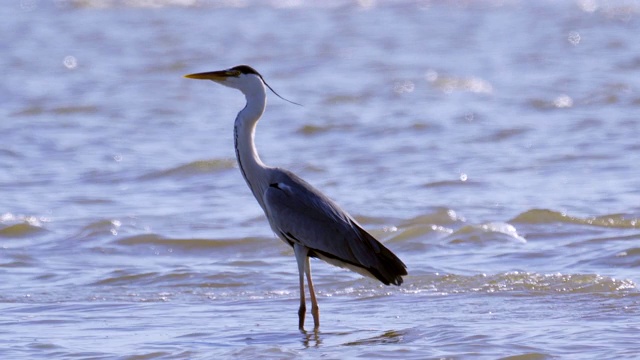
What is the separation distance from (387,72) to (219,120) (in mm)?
4219

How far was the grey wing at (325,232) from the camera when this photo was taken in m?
7.20

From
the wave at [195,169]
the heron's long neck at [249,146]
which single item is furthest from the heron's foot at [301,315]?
the wave at [195,169]

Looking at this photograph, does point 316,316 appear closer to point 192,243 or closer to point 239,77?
point 239,77

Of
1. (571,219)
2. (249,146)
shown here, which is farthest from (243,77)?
(571,219)

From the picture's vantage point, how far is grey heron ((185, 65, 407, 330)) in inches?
283

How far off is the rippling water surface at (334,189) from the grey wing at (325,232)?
321mm

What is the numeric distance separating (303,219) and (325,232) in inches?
5.9

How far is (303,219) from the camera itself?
7.29 m

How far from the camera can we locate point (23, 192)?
449 inches

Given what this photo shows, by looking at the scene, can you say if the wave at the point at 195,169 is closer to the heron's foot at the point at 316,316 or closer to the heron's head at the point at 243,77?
the heron's head at the point at 243,77

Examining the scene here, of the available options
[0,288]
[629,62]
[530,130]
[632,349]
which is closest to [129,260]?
[0,288]

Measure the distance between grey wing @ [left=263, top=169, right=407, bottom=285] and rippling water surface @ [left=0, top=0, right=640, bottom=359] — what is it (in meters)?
0.32

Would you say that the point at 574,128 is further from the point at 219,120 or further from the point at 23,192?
the point at 23,192

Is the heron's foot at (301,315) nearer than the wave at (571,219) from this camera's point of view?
Yes
